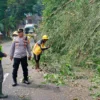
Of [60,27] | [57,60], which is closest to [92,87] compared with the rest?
[57,60]

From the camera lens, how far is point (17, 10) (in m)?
53.3

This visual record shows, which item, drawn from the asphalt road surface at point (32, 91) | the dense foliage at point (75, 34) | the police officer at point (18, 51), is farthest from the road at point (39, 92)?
the dense foliage at point (75, 34)

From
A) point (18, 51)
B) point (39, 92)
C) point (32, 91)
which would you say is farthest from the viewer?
point (18, 51)

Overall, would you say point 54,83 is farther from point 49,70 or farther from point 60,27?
point 60,27

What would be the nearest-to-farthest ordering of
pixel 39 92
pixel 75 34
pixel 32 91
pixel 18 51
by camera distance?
pixel 39 92 < pixel 32 91 < pixel 18 51 < pixel 75 34

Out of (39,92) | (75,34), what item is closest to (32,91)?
(39,92)

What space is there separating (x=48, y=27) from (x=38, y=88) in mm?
6732

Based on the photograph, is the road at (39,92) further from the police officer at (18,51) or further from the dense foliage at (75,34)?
the dense foliage at (75,34)

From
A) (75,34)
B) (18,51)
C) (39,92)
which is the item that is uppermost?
(75,34)

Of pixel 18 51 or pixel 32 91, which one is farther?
pixel 18 51

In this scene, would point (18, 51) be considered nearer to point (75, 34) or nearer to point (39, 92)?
point (39, 92)

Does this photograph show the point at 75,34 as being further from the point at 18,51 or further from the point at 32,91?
the point at 32,91

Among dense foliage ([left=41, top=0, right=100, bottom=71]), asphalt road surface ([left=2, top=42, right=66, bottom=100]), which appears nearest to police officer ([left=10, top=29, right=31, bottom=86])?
asphalt road surface ([left=2, top=42, right=66, bottom=100])

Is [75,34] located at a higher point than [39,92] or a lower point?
higher
